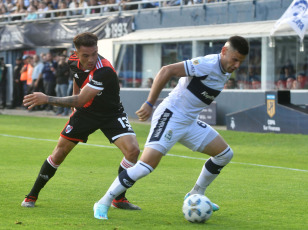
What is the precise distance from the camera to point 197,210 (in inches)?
280

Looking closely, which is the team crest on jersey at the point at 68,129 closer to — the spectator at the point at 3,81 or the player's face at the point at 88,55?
the player's face at the point at 88,55

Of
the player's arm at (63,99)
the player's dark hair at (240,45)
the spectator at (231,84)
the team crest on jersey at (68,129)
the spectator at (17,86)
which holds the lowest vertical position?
the spectator at (17,86)

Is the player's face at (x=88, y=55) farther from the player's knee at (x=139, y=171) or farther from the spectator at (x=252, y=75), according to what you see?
the spectator at (x=252, y=75)

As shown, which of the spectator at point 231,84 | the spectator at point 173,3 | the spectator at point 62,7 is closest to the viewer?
the spectator at point 231,84

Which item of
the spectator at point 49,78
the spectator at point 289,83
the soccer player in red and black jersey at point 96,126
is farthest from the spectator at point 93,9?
the soccer player in red and black jersey at point 96,126

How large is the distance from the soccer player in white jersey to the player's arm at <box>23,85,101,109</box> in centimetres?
72

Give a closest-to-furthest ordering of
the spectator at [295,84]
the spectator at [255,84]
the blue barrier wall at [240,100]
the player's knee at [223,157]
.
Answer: the player's knee at [223,157] → the blue barrier wall at [240,100] → the spectator at [295,84] → the spectator at [255,84]

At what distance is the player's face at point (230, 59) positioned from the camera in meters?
7.14

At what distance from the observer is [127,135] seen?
7891mm

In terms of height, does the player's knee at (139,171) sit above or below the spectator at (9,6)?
below

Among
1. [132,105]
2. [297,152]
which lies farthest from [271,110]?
[132,105]

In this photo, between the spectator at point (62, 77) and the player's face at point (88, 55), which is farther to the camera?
the spectator at point (62, 77)

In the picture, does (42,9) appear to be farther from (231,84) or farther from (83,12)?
(231,84)

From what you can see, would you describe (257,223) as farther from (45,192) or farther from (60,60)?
(60,60)
